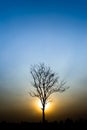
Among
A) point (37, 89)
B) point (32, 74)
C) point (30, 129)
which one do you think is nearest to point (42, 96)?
point (37, 89)

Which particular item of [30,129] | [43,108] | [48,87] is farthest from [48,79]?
[30,129]

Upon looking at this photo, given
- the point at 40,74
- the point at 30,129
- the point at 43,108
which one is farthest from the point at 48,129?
the point at 40,74

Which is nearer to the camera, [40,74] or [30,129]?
[30,129]

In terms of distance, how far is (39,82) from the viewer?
47250 mm

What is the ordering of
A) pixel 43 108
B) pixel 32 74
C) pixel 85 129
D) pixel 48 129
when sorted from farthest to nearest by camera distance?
pixel 32 74 → pixel 43 108 → pixel 48 129 → pixel 85 129

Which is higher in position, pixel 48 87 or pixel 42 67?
pixel 42 67

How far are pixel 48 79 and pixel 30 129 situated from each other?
20905 mm

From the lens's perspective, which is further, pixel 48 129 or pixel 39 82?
pixel 39 82

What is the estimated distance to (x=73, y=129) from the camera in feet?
86.4

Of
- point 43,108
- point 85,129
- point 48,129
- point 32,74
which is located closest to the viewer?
point 85,129

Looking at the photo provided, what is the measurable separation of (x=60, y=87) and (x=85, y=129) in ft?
76.7

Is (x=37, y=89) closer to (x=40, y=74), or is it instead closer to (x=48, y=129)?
(x=40, y=74)

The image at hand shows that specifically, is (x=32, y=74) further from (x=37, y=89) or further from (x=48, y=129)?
(x=48, y=129)

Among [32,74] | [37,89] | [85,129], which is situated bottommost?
[85,129]
